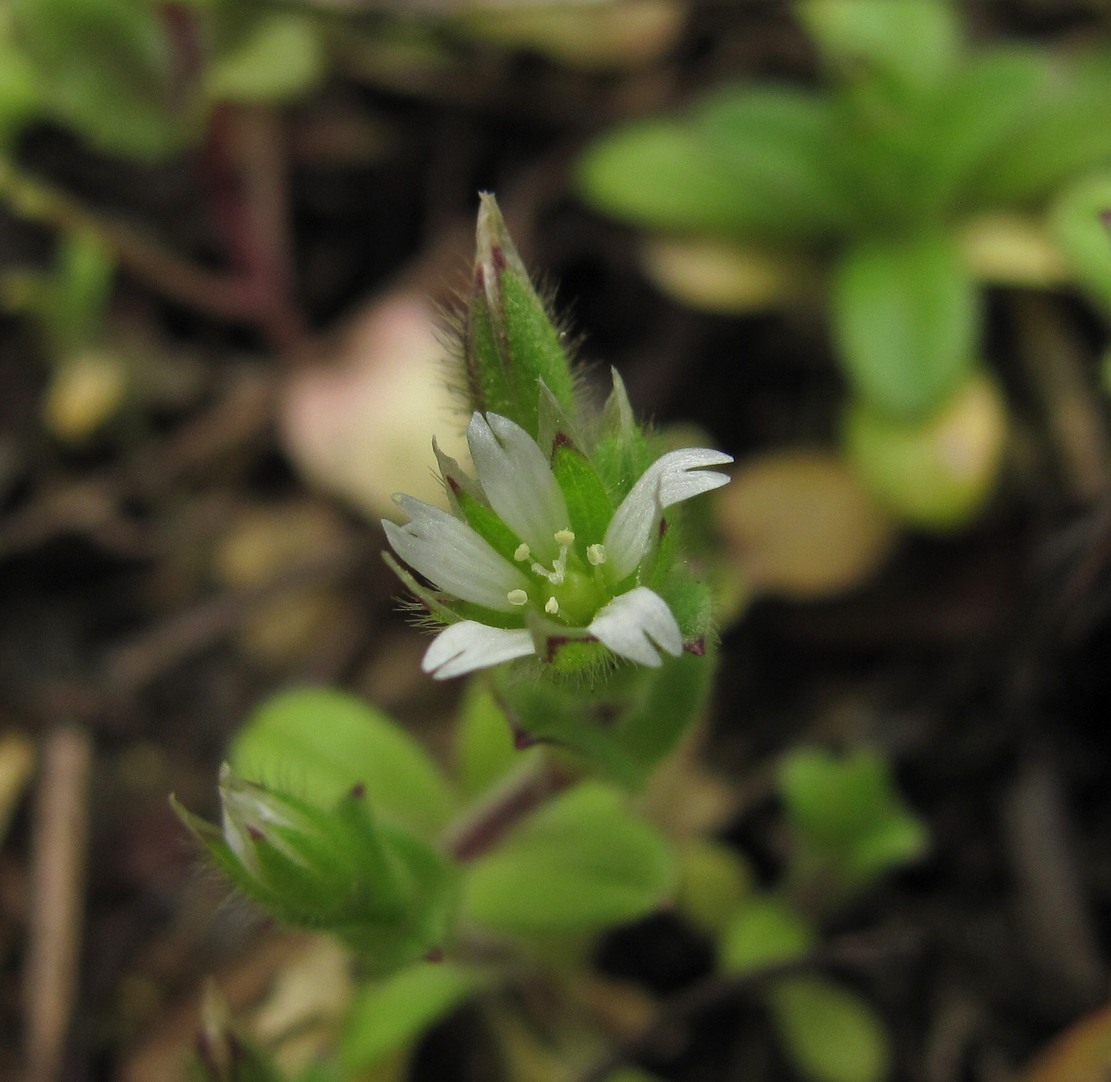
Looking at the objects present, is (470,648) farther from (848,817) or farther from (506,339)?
(848,817)

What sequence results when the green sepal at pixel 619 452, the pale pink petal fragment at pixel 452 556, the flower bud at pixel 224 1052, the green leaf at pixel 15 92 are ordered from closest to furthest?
the pale pink petal fragment at pixel 452 556 → the green sepal at pixel 619 452 → the flower bud at pixel 224 1052 → the green leaf at pixel 15 92

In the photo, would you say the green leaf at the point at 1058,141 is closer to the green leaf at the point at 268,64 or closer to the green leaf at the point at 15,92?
the green leaf at the point at 268,64

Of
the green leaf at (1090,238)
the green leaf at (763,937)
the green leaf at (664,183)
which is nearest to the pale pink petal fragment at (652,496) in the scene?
the green leaf at (1090,238)

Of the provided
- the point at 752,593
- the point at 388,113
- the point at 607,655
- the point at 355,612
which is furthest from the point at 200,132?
the point at 607,655

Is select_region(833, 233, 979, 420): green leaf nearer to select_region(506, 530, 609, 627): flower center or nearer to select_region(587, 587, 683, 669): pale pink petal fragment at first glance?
select_region(506, 530, 609, 627): flower center

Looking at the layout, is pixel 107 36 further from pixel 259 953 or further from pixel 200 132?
pixel 259 953

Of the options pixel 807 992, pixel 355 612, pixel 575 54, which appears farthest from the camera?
pixel 575 54

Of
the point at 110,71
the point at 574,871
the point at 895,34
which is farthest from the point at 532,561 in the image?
the point at 110,71
